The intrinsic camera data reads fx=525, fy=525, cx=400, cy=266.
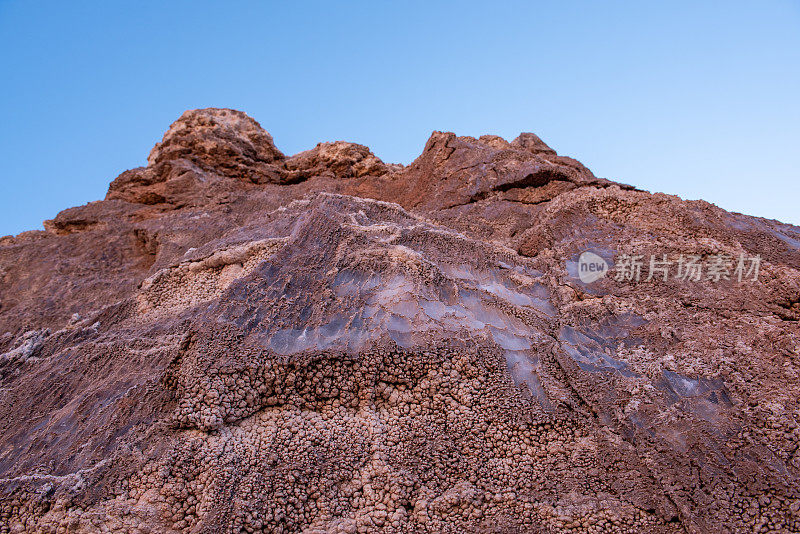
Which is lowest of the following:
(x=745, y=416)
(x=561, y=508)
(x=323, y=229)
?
(x=561, y=508)

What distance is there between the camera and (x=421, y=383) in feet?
13.1

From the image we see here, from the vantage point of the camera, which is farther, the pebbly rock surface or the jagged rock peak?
the jagged rock peak

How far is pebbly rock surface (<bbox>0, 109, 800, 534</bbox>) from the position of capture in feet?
10.9

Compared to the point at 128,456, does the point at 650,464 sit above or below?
above

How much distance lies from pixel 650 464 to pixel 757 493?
616 millimetres

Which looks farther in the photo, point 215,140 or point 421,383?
point 215,140

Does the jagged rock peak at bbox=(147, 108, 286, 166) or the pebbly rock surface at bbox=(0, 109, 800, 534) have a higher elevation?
the jagged rock peak at bbox=(147, 108, 286, 166)

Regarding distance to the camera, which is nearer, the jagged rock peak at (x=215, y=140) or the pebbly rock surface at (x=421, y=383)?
the pebbly rock surface at (x=421, y=383)

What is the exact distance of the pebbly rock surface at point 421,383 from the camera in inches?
131

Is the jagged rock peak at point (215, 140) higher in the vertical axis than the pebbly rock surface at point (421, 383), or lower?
higher

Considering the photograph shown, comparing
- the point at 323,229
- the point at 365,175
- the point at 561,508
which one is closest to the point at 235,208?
the point at 365,175

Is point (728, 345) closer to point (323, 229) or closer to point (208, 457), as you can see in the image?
point (323, 229)

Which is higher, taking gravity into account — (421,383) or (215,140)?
(215,140)

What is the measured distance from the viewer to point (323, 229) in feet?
17.6
